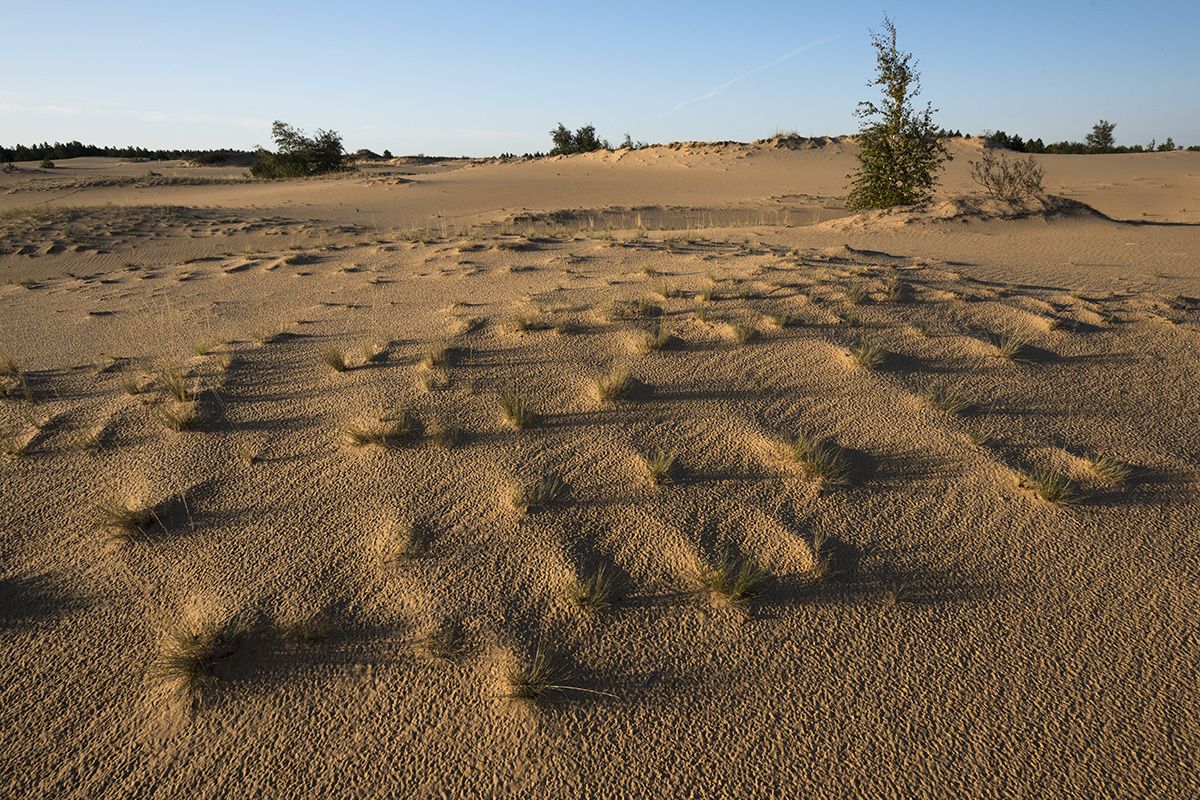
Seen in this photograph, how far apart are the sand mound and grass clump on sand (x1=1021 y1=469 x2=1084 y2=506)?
8680 mm

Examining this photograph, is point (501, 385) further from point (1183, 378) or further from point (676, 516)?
point (1183, 378)

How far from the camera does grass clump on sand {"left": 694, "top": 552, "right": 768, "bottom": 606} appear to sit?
238cm

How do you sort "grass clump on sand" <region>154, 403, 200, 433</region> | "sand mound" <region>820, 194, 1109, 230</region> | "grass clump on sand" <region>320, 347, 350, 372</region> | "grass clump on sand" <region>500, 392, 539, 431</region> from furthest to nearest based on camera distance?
"sand mound" <region>820, 194, 1109, 230</region>, "grass clump on sand" <region>320, 347, 350, 372</region>, "grass clump on sand" <region>154, 403, 200, 433</region>, "grass clump on sand" <region>500, 392, 539, 431</region>

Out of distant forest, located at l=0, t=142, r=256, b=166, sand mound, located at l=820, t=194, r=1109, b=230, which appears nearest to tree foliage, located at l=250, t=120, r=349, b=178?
distant forest, located at l=0, t=142, r=256, b=166

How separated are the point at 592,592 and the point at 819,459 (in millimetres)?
1363

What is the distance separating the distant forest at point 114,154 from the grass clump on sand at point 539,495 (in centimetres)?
5155

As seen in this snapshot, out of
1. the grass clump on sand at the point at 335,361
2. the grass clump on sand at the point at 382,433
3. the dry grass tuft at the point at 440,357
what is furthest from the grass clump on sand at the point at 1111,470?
the grass clump on sand at the point at 335,361

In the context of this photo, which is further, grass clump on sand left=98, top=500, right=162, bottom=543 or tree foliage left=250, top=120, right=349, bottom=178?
tree foliage left=250, top=120, right=349, bottom=178

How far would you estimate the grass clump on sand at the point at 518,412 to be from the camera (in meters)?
3.49

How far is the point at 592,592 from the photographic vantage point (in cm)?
241

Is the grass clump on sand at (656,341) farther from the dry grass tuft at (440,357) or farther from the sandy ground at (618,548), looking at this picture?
the dry grass tuft at (440,357)

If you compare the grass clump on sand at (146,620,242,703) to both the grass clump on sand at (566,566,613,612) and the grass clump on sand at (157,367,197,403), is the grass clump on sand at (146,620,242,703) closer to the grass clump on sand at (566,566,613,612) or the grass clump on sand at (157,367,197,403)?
the grass clump on sand at (566,566,613,612)

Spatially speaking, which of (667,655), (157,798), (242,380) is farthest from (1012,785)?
(242,380)

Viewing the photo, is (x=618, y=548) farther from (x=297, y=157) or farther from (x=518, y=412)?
(x=297, y=157)
